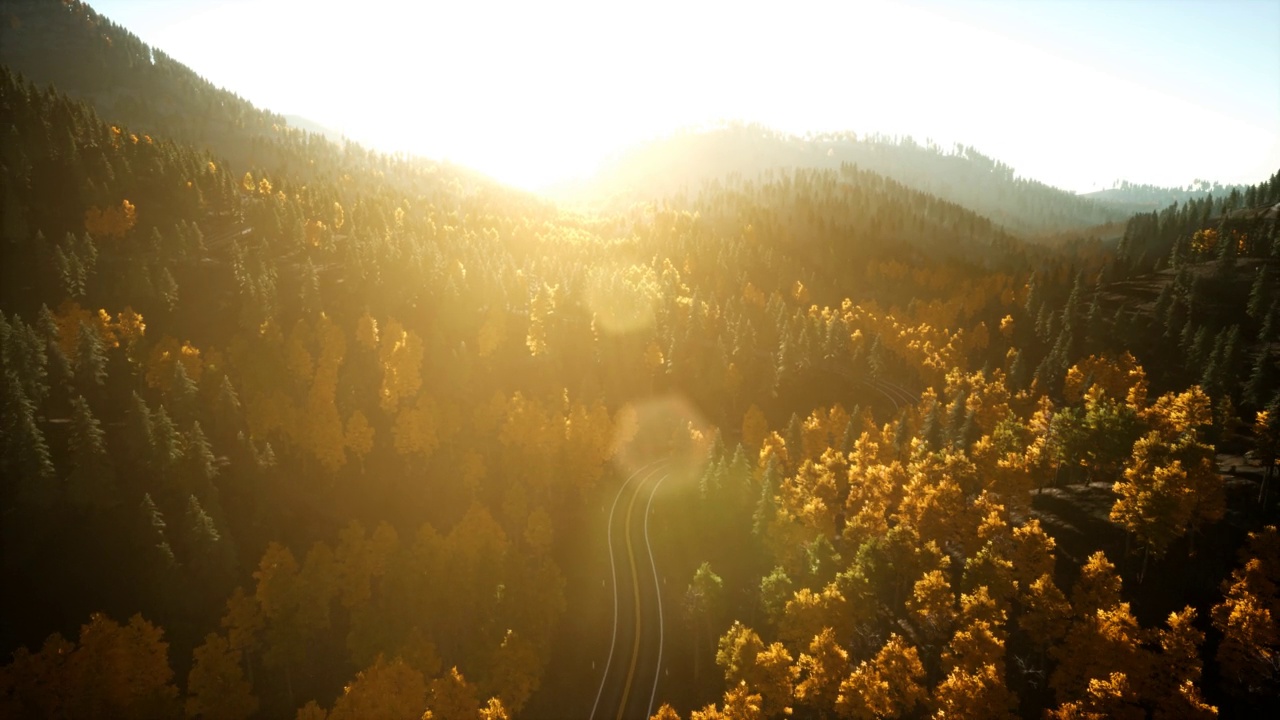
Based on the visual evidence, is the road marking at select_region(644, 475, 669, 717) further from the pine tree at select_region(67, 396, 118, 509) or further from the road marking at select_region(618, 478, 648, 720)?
the pine tree at select_region(67, 396, 118, 509)

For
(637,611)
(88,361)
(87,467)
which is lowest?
(637,611)

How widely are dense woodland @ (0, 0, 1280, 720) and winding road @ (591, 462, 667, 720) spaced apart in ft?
9.60

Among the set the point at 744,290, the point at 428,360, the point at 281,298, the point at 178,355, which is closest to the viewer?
the point at 178,355

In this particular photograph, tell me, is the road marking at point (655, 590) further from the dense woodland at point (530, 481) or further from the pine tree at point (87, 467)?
the pine tree at point (87, 467)

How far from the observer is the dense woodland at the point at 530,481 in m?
43.5

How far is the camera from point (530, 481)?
259ft

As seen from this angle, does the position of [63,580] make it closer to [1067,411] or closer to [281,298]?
A: [281,298]

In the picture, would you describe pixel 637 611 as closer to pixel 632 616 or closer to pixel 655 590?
pixel 632 616

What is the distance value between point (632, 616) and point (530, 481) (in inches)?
1003

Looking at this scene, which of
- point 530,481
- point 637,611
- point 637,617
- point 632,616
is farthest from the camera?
point 530,481

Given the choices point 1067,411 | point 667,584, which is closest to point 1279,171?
point 1067,411

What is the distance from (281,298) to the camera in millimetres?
103938

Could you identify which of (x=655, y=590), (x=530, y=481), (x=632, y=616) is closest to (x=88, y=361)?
(x=530, y=481)

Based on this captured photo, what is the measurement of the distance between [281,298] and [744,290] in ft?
411
